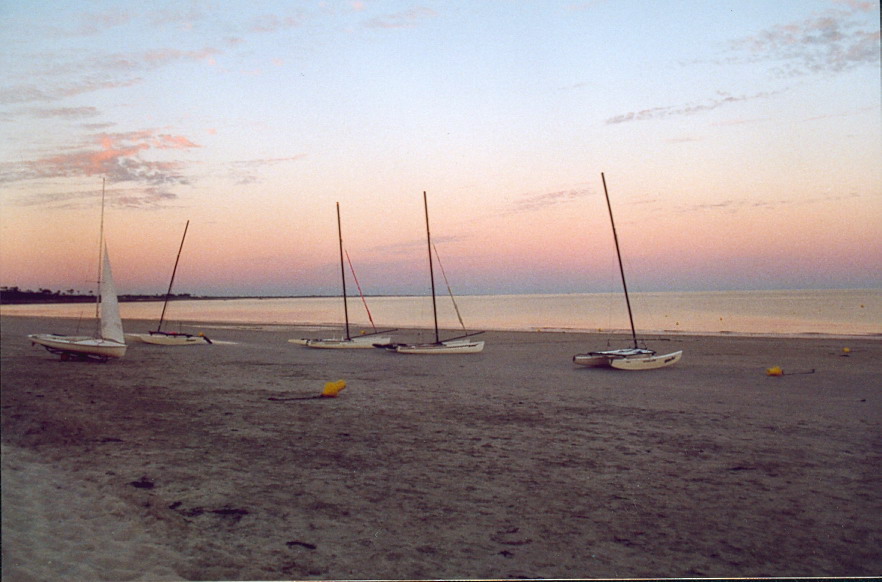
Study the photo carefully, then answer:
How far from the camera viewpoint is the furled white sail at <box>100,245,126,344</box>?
460 centimetres

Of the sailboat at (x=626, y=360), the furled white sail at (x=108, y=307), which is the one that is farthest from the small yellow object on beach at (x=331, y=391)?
the sailboat at (x=626, y=360)

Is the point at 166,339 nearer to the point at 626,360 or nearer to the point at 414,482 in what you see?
the point at 626,360

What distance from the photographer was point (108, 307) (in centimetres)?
498

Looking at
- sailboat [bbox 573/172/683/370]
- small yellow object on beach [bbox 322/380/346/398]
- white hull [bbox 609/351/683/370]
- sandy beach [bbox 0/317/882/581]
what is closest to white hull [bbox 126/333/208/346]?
sandy beach [bbox 0/317/882/581]

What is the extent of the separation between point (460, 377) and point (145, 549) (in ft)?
30.2

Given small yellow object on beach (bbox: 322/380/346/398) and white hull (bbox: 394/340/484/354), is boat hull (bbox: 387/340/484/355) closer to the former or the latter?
white hull (bbox: 394/340/484/354)

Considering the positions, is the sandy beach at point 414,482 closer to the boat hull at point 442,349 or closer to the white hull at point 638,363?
the white hull at point 638,363

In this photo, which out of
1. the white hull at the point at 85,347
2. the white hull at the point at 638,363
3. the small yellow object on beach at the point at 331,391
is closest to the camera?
the white hull at the point at 85,347

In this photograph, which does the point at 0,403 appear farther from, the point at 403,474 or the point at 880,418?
the point at 880,418

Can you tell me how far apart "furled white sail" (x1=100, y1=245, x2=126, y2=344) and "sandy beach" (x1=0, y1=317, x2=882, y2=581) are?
39 cm

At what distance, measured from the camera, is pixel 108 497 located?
418cm

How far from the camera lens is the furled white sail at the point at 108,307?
4.60m

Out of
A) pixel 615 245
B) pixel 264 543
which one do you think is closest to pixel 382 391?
pixel 264 543

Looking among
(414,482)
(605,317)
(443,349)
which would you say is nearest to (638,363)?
(443,349)
